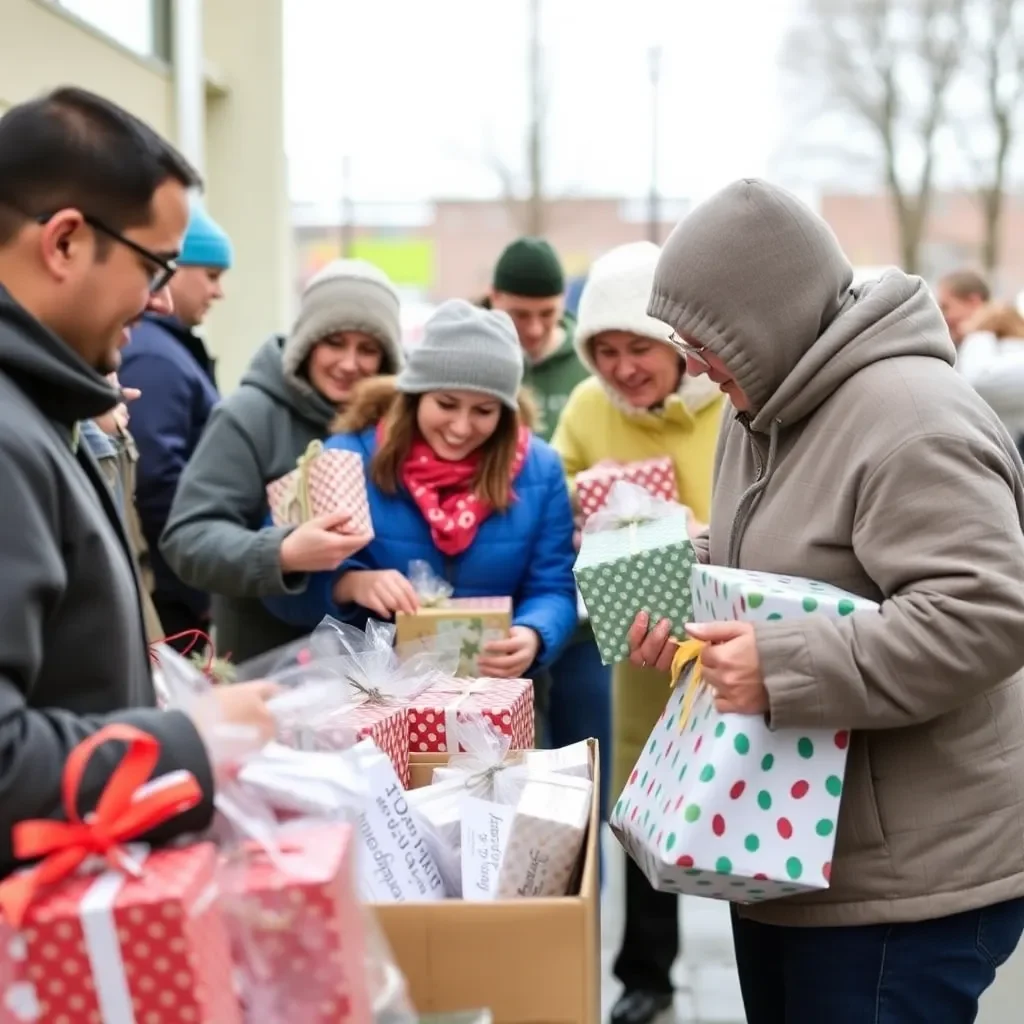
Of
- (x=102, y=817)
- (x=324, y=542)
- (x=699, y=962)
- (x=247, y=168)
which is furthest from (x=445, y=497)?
(x=247, y=168)

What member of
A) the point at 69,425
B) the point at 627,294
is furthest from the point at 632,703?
the point at 69,425

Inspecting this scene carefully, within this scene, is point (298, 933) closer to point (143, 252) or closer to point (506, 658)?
point (143, 252)

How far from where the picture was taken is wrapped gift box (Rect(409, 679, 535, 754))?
7.06 feet

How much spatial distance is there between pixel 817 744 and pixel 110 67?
5370mm

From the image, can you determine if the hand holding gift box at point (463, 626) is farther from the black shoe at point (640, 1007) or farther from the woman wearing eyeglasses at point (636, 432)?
the black shoe at point (640, 1007)

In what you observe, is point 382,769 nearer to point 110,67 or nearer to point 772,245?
point 772,245

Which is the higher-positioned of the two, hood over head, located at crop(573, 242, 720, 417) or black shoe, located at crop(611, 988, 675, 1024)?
hood over head, located at crop(573, 242, 720, 417)

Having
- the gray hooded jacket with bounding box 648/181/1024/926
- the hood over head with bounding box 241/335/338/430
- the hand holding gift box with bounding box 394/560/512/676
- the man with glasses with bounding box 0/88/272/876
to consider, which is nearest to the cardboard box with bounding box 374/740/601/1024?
the man with glasses with bounding box 0/88/272/876

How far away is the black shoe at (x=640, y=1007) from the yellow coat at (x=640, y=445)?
0.55 meters

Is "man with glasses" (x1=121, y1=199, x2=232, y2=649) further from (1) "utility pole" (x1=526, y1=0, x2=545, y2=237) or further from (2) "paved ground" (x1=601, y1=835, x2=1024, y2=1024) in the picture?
(1) "utility pole" (x1=526, y1=0, x2=545, y2=237)

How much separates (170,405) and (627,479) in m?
1.47

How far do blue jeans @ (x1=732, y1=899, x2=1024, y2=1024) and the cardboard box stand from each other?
0.52m

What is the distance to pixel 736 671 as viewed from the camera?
173 centimetres

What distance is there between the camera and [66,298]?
4.62 feet
